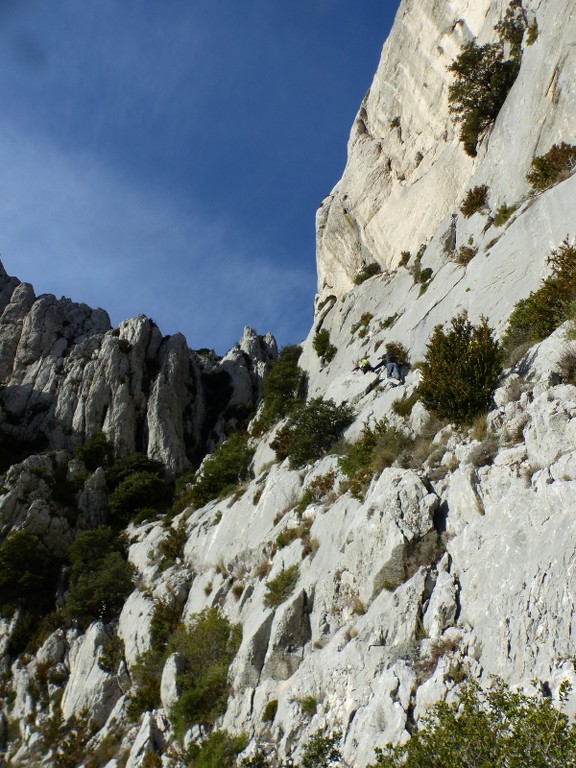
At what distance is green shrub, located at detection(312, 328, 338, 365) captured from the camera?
3678cm

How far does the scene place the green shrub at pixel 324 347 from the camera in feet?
121

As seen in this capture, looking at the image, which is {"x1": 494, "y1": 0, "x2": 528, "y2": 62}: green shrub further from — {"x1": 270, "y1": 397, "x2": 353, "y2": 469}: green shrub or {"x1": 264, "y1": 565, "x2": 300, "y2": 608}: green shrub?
{"x1": 264, "y1": 565, "x2": 300, "y2": 608}: green shrub

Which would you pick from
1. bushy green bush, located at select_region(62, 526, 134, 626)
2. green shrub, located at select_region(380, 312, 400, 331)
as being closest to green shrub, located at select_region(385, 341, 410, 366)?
green shrub, located at select_region(380, 312, 400, 331)

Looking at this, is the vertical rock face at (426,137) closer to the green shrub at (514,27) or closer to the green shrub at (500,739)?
the green shrub at (514,27)

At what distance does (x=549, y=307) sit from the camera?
49.0 ft

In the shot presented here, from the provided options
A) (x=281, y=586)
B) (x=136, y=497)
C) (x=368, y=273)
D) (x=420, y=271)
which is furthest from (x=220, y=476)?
(x=368, y=273)

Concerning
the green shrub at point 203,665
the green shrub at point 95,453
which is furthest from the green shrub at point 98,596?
the green shrub at point 95,453

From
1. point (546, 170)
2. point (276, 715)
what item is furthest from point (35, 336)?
point (276, 715)

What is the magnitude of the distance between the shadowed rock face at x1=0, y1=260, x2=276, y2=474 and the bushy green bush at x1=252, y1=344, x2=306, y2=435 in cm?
760

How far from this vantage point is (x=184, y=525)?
27109mm

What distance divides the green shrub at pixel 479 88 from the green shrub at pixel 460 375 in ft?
66.2

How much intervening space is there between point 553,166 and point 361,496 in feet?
49.2

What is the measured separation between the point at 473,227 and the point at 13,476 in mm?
26370

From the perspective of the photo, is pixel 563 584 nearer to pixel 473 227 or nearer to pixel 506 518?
pixel 506 518
